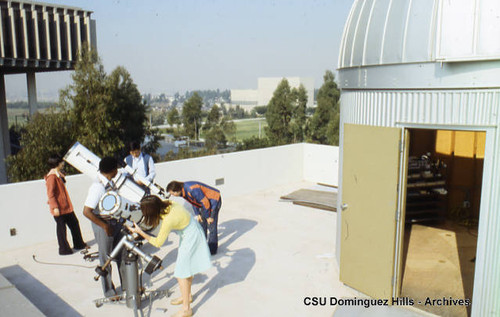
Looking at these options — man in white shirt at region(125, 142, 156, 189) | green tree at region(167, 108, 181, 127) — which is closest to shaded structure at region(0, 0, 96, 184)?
man in white shirt at region(125, 142, 156, 189)

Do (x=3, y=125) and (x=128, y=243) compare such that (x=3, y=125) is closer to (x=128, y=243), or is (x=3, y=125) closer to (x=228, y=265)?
(x=228, y=265)

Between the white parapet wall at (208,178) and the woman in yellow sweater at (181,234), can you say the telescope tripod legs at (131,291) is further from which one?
the white parapet wall at (208,178)

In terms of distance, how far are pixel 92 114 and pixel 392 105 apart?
14.9m

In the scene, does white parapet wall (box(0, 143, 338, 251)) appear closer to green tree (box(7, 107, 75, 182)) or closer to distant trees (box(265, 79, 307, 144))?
green tree (box(7, 107, 75, 182))

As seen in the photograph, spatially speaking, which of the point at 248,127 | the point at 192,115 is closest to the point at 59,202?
the point at 192,115

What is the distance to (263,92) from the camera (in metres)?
112

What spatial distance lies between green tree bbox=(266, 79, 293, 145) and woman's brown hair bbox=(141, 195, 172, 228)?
30.1m

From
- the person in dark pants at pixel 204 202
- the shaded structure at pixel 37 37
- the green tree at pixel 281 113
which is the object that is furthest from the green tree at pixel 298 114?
the person in dark pants at pixel 204 202

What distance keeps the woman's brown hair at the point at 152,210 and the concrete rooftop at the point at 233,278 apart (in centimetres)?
142

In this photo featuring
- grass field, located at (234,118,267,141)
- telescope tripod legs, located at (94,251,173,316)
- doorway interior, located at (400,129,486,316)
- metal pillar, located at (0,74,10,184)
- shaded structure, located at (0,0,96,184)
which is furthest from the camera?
grass field, located at (234,118,267,141)

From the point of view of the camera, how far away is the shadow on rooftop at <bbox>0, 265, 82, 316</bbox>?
5.23 m

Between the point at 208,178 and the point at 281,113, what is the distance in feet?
82.6

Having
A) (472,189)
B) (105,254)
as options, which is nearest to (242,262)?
(105,254)

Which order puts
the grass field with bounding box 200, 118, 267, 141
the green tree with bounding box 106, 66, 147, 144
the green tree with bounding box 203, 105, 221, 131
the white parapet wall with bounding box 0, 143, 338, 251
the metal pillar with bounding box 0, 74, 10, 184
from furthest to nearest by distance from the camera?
the grass field with bounding box 200, 118, 267, 141 < the green tree with bounding box 203, 105, 221, 131 < the metal pillar with bounding box 0, 74, 10, 184 < the green tree with bounding box 106, 66, 147, 144 < the white parapet wall with bounding box 0, 143, 338, 251
